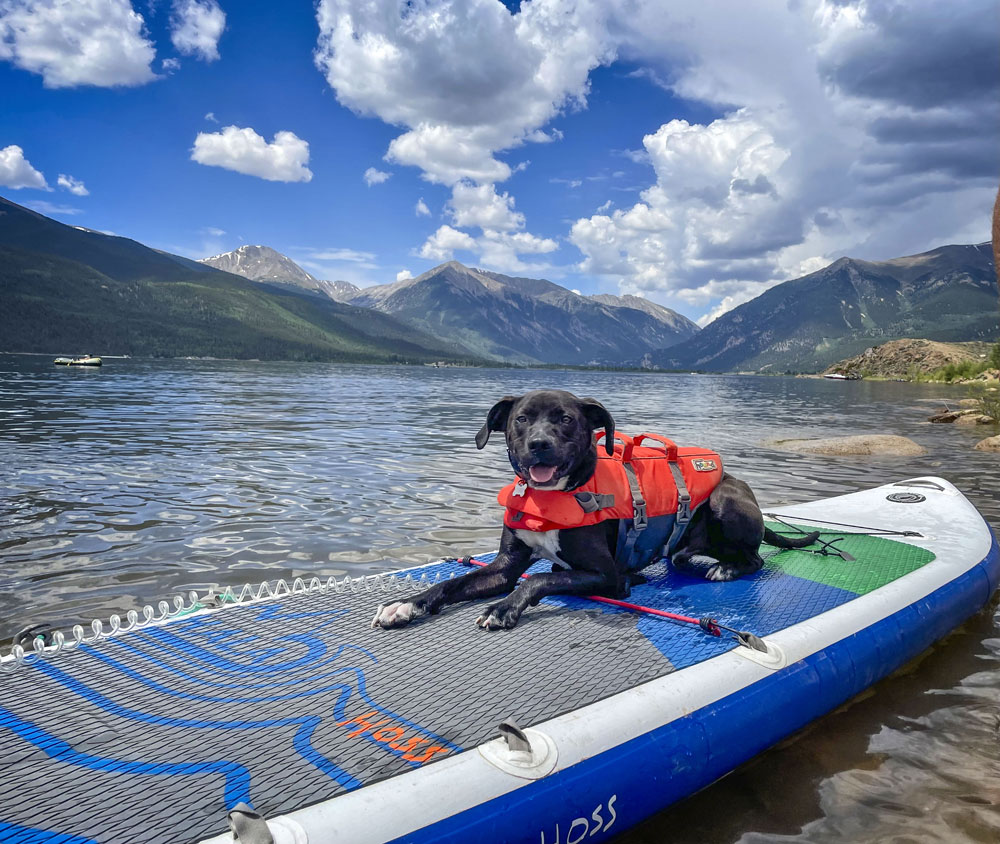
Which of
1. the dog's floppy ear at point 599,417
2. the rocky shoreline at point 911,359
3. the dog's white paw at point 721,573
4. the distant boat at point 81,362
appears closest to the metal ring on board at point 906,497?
the dog's white paw at point 721,573

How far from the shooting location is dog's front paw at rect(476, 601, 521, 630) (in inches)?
191

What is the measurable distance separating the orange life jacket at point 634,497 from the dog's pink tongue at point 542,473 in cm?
15

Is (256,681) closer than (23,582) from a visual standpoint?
Yes

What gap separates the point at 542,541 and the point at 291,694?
2308 mm

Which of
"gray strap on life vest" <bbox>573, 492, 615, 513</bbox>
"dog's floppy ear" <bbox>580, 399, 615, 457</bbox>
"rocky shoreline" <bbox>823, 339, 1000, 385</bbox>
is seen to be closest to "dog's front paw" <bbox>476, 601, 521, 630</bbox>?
"gray strap on life vest" <bbox>573, 492, 615, 513</bbox>

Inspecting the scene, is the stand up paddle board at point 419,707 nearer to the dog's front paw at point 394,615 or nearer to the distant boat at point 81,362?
the dog's front paw at point 394,615

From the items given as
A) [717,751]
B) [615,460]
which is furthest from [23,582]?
[717,751]

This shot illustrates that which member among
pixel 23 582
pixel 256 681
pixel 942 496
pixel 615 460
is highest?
pixel 615 460

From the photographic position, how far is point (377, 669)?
4.18 meters

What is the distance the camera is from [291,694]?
3.86 meters

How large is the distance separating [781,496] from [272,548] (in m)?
10.6

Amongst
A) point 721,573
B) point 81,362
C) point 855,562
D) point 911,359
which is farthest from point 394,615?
point 911,359

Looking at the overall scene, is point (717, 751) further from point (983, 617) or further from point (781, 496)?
point (781, 496)

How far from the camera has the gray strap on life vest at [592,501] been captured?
5.17 m
